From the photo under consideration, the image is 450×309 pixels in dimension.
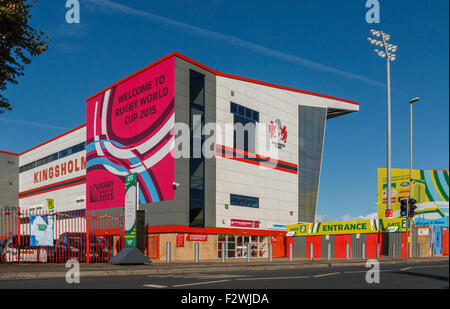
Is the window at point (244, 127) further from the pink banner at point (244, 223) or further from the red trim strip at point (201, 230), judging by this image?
the red trim strip at point (201, 230)

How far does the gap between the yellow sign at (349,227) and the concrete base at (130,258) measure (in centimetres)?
2059

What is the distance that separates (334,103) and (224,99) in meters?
16.7

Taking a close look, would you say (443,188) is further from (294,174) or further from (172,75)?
(172,75)

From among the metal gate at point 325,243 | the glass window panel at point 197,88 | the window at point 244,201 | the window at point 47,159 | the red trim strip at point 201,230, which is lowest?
the metal gate at point 325,243

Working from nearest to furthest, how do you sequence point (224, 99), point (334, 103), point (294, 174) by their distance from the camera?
point (224, 99) < point (294, 174) < point (334, 103)

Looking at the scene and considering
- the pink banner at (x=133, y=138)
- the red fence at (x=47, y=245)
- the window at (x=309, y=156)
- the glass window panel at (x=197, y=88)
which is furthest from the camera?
the window at (x=309, y=156)

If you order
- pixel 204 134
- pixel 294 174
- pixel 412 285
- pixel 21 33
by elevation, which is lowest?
pixel 412 285

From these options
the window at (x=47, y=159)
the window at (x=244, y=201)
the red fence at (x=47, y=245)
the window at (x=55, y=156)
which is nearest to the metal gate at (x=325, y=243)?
the window at (x=244, y=201)

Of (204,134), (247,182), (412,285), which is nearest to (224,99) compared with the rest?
(204,134)

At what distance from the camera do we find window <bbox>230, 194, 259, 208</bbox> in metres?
36.4

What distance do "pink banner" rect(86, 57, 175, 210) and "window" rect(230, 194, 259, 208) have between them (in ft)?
21.5

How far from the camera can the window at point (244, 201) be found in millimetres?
36438

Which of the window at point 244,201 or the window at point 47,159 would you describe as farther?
the window at point 47,159
